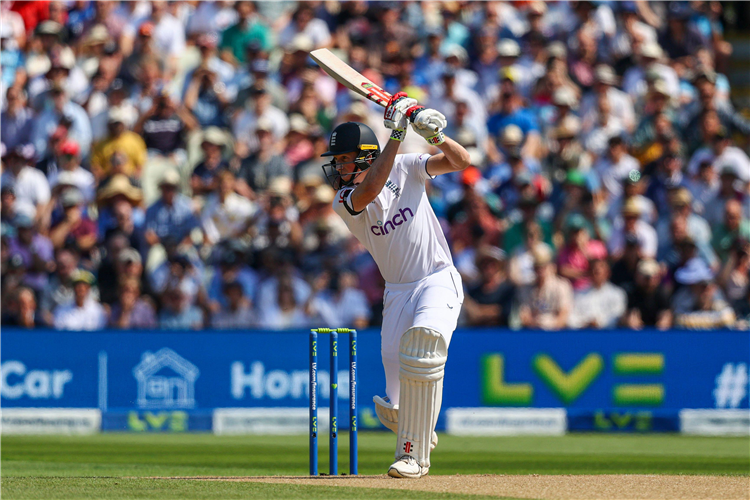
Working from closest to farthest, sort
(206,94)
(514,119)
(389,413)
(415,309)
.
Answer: (415,309)
(389,413)
(514,119)
(206,94)

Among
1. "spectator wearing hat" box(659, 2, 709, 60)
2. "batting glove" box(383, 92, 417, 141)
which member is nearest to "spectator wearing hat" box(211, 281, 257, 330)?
"batting glove" box(383, 92, 417, 141)

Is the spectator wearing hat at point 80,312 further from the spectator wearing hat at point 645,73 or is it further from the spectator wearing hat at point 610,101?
the spectator wearing hat at point 645,73

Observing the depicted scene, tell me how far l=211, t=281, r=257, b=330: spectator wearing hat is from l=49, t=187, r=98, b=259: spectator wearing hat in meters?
1.55

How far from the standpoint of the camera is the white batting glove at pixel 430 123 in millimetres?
6293

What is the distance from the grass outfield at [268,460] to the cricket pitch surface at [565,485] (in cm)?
30

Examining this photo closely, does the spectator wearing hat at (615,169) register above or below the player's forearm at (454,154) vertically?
above

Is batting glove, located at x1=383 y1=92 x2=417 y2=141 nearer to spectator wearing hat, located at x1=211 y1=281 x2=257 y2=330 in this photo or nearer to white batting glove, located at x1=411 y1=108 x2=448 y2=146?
white batting glove, located at x1=411 y1=108 x2=448 y2=146

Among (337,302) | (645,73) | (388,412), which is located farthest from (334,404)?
(645,73)

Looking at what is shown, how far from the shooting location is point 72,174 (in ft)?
42.5

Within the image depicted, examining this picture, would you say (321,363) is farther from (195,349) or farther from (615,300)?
(615,300)

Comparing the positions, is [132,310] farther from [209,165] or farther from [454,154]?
[454,154]

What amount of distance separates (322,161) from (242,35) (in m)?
2.48

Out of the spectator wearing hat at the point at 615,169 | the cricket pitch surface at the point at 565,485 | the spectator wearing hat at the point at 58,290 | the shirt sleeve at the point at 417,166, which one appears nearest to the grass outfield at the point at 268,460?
the cricket pitch surface at the point at 565,485

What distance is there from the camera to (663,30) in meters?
16.0
